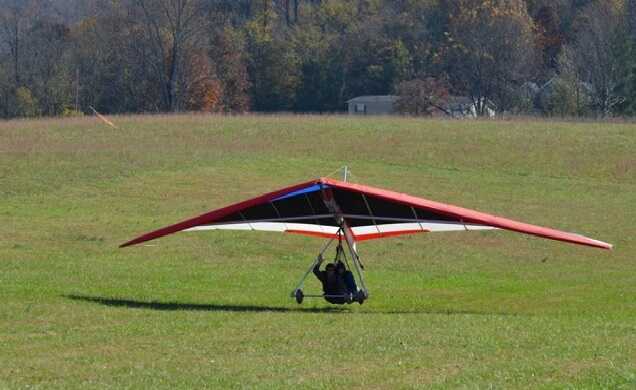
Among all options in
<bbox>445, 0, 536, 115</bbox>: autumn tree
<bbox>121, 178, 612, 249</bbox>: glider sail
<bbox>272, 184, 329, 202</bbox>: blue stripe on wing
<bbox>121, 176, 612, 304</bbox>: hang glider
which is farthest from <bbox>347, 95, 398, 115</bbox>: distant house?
<bbox>272, 184, 329, 202</bbox>: blue stripe on wing

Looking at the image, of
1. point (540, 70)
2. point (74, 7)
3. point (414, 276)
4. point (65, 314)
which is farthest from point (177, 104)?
point (65, 314)

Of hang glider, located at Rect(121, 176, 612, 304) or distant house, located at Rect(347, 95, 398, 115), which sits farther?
distant house, located at Rect(347, 95, 398, 115)

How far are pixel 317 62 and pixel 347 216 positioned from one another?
75.8 meters

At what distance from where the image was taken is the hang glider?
14781 mm

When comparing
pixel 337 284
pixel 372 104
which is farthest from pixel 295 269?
pixel 372 104

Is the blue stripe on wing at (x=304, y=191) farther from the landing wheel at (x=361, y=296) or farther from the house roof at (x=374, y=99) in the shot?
the house roof at (x=374, y=99)

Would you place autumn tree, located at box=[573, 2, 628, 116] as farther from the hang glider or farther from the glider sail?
the hang glider

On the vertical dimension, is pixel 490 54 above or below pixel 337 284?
above

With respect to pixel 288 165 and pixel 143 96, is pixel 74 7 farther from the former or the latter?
pixel 288 165

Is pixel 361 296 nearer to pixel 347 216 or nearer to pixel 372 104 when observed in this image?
pixel 347 216

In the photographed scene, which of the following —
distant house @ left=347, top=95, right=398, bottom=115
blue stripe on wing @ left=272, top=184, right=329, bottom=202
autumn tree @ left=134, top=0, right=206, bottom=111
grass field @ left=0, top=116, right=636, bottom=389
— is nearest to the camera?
grass field @ left=0, top=116, right=636, bottom=389

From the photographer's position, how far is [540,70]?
93.8 metres

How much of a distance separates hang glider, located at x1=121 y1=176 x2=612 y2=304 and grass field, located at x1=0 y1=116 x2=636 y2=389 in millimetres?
929

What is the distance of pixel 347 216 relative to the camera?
1592 centimetres
